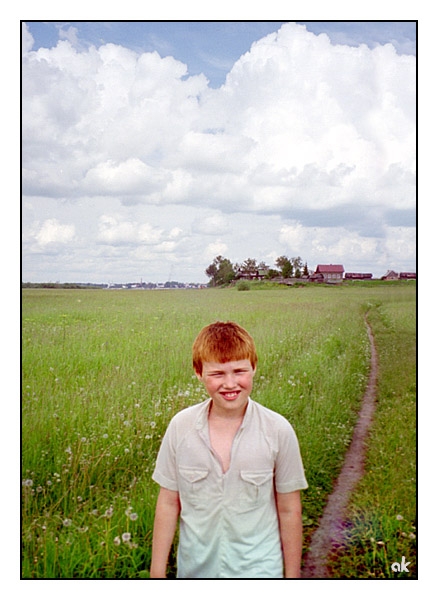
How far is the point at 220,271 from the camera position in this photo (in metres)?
3.49

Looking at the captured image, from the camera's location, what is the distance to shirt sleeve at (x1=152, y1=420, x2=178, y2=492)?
2.52 meters

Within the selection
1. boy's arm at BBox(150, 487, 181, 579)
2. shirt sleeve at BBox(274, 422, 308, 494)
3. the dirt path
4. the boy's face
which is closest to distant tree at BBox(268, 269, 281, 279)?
the dirt path

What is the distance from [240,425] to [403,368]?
149 cm

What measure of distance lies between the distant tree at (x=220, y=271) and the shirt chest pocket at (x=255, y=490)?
4.63 ft

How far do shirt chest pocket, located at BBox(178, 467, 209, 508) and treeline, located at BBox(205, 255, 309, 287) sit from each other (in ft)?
4.55

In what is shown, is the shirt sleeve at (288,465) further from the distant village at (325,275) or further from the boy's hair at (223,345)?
the distant village at (325,275)

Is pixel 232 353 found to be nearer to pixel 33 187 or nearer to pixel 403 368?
pixel 403 368

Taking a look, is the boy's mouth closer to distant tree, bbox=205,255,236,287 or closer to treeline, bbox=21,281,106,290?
distant tree, bbox=205,255,236,287

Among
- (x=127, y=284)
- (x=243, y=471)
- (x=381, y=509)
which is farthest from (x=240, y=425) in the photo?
(x=127, y=284)

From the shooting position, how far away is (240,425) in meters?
2.51

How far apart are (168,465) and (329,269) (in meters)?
1.79
